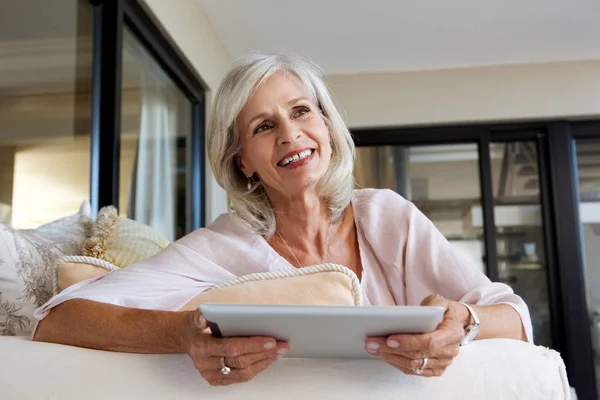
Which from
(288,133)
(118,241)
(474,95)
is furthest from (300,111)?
(474,95)

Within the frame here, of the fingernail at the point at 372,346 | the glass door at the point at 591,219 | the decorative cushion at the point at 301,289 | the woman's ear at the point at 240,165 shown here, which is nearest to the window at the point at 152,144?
the woman's ear at the point at 240,165

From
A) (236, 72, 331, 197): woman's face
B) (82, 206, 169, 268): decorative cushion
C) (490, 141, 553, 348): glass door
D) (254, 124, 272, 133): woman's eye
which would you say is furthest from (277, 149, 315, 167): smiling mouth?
(490, 141, 553, 348): glass door

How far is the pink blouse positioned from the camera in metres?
1.18

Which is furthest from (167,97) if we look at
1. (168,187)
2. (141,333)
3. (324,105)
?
(141,333)

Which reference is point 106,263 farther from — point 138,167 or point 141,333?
point 138,167

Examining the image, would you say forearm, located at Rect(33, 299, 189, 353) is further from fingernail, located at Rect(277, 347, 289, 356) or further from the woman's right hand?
fingernail, located at Rect(277, 347, 289, 356)

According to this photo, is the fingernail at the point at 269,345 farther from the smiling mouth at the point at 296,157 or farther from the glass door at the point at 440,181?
the glass door at the point at 440,181

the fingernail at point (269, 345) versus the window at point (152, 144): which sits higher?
the window at point (152, 144)

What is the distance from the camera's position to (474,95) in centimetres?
417

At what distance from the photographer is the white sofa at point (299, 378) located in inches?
32.0

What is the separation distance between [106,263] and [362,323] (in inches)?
31.6

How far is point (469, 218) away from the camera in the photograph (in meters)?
4.26

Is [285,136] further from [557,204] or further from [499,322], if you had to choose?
[557,204]

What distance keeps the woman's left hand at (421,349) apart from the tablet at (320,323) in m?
0.01
